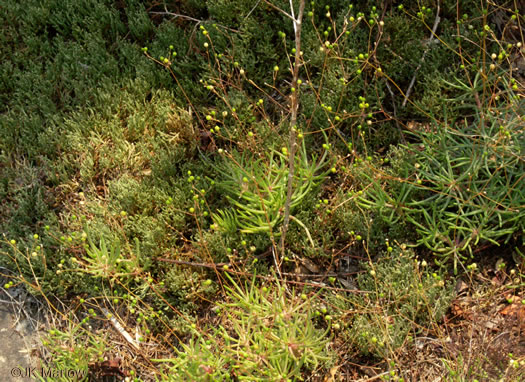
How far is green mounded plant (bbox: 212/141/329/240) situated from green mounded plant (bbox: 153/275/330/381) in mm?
590

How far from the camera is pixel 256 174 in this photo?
14.0 feet

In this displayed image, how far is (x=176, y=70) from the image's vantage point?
196 inches

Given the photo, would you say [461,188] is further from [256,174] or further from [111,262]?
[111,262]

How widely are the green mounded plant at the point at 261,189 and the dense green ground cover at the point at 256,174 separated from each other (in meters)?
0.02

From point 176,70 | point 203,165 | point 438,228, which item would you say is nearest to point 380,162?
point 438,228

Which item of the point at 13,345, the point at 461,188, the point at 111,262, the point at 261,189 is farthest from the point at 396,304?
the point at 13,345

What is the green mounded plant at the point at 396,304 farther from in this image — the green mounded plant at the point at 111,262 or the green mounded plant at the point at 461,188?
the green mounded plant at the point at 111,262

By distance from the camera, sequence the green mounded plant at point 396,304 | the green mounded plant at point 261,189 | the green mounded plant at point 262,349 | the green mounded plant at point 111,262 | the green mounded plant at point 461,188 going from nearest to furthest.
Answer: the green mounded plant at point 262,349, the green mounded plant at point 396,304, the green mounded plant at point 461,188, the green mounded plant at point 111,262, the green mounded plant at point 261,189

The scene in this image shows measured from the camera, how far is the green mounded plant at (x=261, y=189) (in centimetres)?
419

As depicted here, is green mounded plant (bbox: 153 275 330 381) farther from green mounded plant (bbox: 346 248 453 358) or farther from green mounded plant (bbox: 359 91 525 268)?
green mounded plant (bbox: 359 91 525 268)

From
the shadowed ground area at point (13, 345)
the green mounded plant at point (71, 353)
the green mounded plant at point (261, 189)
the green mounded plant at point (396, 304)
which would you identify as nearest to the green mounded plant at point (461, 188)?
the green mounded plant at point (396, 304)

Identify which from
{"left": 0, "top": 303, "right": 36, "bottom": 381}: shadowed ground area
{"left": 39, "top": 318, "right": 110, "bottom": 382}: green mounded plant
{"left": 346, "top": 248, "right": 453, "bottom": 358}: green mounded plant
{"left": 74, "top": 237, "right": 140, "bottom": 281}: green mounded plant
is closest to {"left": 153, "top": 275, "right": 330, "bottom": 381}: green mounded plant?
{"left": 346, "top": 248, "right": 453, "bottom": 358}: green mounded plant

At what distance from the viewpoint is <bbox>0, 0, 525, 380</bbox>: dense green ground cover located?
3.92m

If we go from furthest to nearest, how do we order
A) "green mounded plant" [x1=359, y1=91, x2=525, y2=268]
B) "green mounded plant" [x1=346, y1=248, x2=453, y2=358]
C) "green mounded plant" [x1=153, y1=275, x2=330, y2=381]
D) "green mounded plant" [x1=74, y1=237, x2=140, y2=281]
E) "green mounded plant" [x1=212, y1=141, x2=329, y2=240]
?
"green mounded plant" [x1=212, y1=141, x2=329, y2=240] < "green mounded plant" [x1=74, y1=237, x2=140, y2=281] < "green mounded plant" [x1=359, y1=91, x2=525, y2=268] < "green mounded plant" [x1=346, y1=248, x2=453, y2=358] < "green mounded plant" [x1=153, y1=275, x2=330, y2=381]
